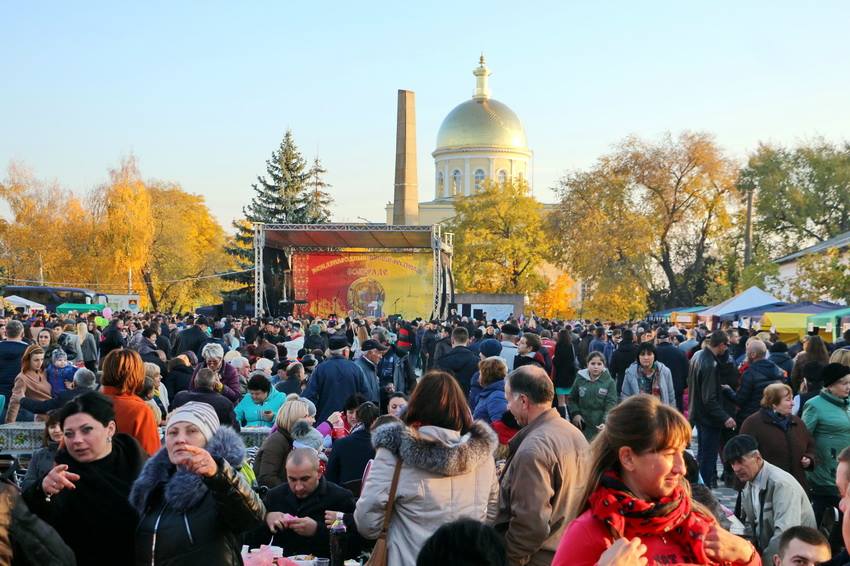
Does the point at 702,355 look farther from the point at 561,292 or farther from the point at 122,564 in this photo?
the point at 561,292

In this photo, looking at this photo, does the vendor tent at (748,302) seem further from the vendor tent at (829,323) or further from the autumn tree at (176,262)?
the autumn tree at (176,262)

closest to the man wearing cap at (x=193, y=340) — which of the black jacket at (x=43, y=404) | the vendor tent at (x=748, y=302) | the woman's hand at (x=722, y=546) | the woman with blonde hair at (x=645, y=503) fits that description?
the black jacket at (x=43, y=404)

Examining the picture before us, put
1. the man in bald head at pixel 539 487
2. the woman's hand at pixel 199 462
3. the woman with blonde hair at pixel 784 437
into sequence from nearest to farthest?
the woman's hand at pixel 199 462 < the man in bald head at pixel 539 487 < the woman with blonde hair at pixel 784 437

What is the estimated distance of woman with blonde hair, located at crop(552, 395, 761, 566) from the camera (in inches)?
112

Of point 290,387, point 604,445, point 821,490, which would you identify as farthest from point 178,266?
point 604,445

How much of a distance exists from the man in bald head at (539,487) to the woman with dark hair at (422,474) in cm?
38

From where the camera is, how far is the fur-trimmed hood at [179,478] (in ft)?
13.6

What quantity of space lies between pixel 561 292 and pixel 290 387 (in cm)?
5418

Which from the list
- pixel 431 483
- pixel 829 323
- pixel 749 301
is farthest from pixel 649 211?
pixel 431 483

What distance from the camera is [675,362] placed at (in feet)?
44.6

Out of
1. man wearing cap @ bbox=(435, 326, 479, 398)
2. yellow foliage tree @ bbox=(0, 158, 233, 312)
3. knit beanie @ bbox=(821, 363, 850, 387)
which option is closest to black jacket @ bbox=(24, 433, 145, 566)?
knit beanie @ bbox=(821, 363, 850, 387)

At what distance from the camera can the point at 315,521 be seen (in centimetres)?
577

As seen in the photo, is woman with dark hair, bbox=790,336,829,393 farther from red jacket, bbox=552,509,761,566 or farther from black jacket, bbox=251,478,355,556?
red jacket, bbox=552,509,761,566

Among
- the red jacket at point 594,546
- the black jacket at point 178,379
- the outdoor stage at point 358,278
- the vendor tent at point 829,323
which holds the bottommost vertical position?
the black jacket at point 178,379
